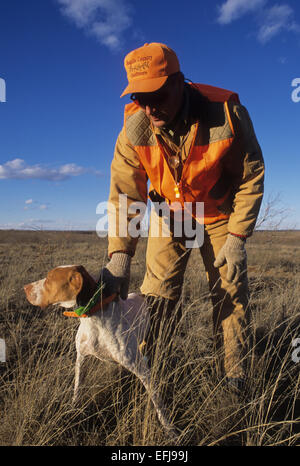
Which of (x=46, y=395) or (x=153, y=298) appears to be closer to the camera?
(x=46, y=395)

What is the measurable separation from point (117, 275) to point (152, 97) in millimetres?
1164

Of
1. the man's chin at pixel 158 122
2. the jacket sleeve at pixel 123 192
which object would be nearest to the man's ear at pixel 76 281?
the jacket sleeve at pixel 123 192

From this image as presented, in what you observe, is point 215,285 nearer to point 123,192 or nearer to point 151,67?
point 123,192

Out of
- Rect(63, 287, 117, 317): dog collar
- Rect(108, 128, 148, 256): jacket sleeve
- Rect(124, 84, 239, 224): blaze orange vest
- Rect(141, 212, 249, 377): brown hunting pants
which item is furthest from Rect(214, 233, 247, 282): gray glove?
Rect(63, 287, 117, 317): dog collar

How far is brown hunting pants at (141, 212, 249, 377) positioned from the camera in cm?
222

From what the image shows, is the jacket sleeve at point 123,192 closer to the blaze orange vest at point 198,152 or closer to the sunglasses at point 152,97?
the blaze orange vest at point 198,152

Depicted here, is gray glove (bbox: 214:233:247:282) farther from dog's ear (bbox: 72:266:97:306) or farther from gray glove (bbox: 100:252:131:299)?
dog's ear (bbox: 72:266:97:306)

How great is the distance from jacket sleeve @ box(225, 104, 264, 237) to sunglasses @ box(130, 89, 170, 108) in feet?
1.44

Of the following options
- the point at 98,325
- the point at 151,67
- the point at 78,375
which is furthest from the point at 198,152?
the point at 78,375

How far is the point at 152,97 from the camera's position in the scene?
1890mm
